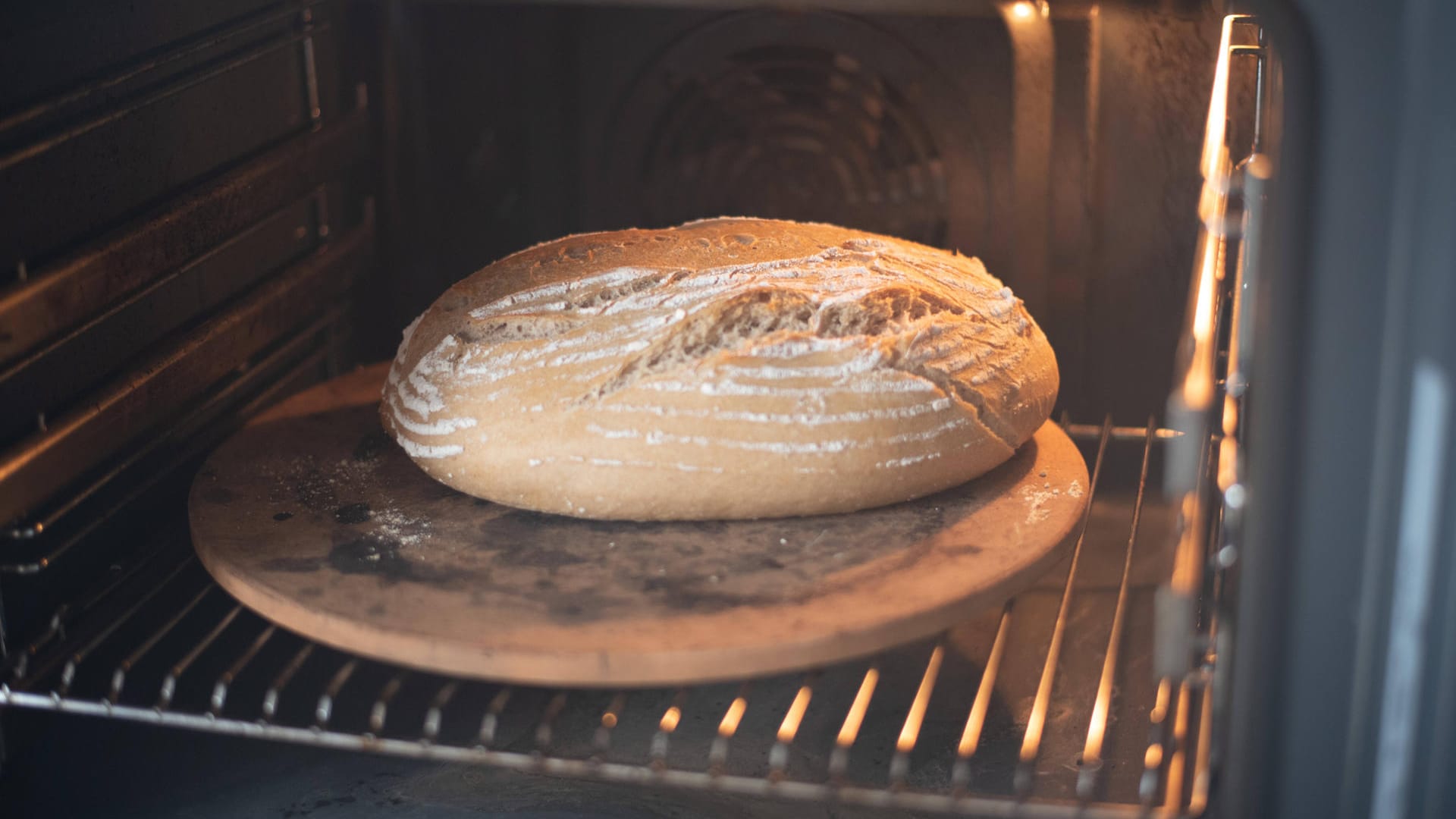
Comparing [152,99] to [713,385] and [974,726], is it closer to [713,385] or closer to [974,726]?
[713,385]

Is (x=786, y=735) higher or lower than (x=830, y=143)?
lower

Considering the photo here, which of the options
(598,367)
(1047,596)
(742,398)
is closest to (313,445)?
(598,367)

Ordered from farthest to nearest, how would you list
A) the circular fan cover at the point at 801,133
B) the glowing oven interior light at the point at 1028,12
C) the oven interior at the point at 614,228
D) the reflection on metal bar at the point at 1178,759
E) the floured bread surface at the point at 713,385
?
the circular fan cover at the point at 801,133 → the glowing oven interior light at the point at 1028,12 → the floured bread surface at the point at 713,385 → the oven interior at the point at 614,228 → the reflection on metal bar at the point at 1178,759

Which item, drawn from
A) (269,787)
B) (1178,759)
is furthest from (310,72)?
(1178,759)

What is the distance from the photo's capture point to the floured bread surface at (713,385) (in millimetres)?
1169

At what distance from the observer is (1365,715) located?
2.83ft

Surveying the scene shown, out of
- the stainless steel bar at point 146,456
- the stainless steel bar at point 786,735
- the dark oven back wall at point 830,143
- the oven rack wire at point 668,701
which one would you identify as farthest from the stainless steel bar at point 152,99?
the stainless steel bar at point 786,735

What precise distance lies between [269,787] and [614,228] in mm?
840

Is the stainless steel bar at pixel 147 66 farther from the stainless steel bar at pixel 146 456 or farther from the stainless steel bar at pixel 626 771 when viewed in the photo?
the stainless steel bar at pixel 626 771

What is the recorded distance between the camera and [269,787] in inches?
48.2

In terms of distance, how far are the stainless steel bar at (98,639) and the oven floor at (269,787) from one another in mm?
83

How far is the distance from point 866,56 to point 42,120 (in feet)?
3.03

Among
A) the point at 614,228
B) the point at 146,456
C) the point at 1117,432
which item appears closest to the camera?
the point at 146,456

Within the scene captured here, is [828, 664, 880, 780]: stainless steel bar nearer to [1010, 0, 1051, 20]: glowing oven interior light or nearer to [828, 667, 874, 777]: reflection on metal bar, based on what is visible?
[828, 667, 874, 777]: reflection on metal bar
